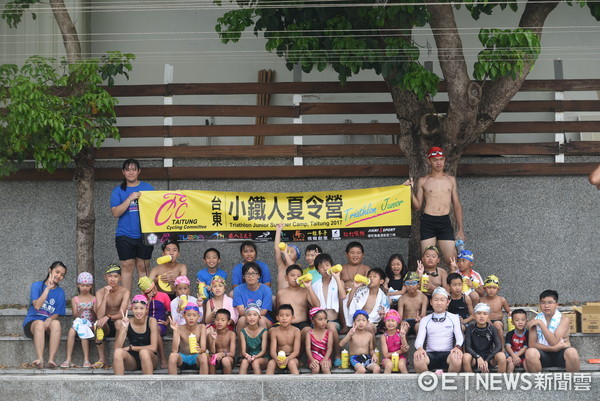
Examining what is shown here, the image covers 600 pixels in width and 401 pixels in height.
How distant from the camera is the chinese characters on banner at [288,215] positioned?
13.2m

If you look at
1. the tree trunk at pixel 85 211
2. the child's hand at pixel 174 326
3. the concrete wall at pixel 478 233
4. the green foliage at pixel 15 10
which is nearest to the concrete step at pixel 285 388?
the child's hand at pixel 174 326

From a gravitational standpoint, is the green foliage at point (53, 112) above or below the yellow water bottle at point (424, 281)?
above

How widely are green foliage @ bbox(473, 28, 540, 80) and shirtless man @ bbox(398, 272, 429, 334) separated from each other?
106 inches

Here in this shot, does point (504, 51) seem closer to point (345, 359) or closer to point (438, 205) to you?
point (438, 205)

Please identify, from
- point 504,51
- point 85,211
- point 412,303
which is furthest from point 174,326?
point 504,51

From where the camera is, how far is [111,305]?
12258 mm

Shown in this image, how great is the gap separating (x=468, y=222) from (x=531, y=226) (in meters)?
0.90

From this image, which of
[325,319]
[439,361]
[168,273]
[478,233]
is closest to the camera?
[439,361]

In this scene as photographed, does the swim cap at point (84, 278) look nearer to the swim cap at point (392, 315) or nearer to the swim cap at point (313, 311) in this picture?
the swim cap at point (313, 311)

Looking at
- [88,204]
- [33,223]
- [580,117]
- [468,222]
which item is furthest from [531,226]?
[33,223]

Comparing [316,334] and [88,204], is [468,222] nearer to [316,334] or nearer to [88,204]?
[316,334]

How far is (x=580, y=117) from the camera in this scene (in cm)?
1558

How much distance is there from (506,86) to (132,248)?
5429 millimetres

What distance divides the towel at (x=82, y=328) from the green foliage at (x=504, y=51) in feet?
18.7
